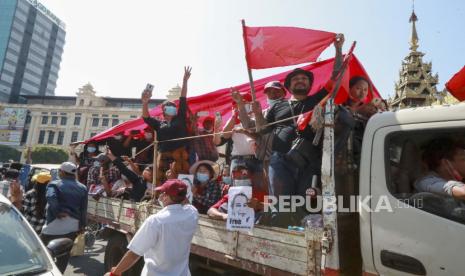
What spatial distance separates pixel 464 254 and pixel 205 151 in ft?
12.0

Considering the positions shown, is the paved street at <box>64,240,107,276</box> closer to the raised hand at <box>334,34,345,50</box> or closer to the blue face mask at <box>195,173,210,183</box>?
the blue face mask at <box>195,173,210,183</box>

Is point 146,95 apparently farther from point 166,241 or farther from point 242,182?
point 166,241

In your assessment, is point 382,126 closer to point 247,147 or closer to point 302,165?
point 302,165

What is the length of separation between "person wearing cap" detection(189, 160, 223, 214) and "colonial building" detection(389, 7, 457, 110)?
77.7ft

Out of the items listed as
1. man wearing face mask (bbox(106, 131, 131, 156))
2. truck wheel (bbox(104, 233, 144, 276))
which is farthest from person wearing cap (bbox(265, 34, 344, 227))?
man wearing face mask (bbox(106, 131, 131, 156))

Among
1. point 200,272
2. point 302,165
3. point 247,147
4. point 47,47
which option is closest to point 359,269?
point 302,165

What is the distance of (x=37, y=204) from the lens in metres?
5.06

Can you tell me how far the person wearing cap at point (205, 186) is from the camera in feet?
13.2

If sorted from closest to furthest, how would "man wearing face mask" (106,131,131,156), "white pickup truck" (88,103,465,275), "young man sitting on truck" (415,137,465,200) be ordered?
"white pickup truck" (88,103,465,275) < "young man sitting on truck" (415,137,465,200) < "man wearing face mask" (106,131,131,156)

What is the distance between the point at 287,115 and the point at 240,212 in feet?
3.44

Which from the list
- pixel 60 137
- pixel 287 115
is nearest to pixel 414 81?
pixel 287 115

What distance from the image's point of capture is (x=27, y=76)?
86688 millimetres

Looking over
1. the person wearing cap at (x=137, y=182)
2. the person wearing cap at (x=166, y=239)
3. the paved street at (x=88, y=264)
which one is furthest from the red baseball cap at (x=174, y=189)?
the paved street at (x=88, y=264)

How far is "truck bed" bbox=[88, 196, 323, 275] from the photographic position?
6.91ft
